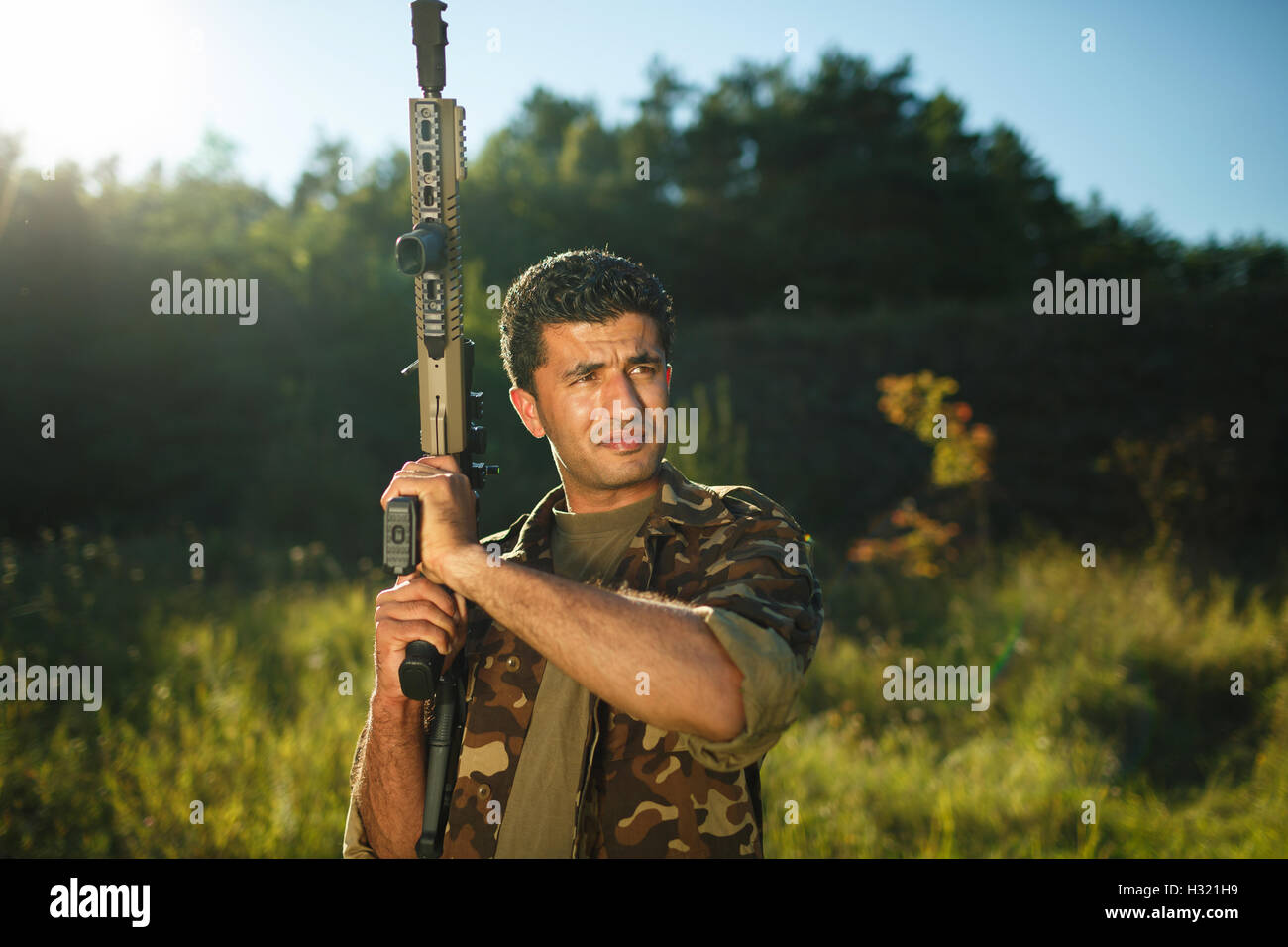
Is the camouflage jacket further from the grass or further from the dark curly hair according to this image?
the grass

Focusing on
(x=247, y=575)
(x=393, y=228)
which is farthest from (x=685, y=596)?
(x=393, y=228)

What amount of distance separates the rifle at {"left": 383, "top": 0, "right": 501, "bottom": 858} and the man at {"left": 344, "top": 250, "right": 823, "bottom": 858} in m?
0.06

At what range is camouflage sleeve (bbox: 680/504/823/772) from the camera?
1572mm

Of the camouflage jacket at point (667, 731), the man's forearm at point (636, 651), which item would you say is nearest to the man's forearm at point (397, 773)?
the camouflage jacket at point (667, 731)

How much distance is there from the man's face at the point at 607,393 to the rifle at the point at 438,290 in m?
0.26

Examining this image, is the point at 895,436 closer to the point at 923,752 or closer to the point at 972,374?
the point at 972,374

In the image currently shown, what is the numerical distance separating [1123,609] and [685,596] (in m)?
6.25

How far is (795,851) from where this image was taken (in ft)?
13.9

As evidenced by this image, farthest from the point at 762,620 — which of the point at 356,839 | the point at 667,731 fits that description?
the point at 356,839

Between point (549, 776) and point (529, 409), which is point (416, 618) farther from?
point (529, 409)

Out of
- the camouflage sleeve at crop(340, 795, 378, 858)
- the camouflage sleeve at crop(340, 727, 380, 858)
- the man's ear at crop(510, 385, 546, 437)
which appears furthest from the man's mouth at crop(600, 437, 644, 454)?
the camouflage sleeve at crop(340, 795, 378, 858)

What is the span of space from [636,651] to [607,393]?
832 mm

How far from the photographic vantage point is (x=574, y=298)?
2227mm

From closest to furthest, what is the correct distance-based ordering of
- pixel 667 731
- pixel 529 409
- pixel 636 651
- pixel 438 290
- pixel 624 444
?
pixel 636 651
pixel 667 731
pixel 438 290
pixel 624 444
pixel 529 409
